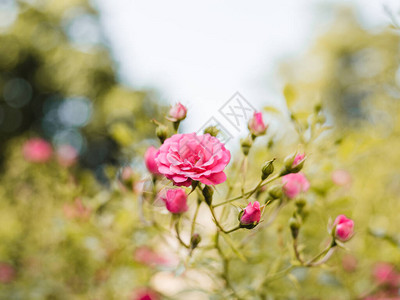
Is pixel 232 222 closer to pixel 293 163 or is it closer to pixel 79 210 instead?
pixel 293 163

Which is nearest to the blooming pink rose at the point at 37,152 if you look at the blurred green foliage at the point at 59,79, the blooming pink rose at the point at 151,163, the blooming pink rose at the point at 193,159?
the blooming pink rose at the point at 151,163

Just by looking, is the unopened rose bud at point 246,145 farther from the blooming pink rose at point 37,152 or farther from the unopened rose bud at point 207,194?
the blooming pink rose at point 37,152

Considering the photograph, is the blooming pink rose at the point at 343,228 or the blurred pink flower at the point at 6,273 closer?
the blooming pink rose at the point at 343,228

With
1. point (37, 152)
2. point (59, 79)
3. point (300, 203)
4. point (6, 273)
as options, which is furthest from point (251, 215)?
point (59, 79)

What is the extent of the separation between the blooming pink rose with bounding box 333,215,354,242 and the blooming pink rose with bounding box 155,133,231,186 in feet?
0.59

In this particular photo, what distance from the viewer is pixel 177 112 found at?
45 centimetres

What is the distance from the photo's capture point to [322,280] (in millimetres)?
661

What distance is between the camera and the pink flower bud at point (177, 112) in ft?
1.49

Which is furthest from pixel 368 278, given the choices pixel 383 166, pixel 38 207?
pixel 38 207

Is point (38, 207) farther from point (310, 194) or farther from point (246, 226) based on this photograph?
point (246, 226)

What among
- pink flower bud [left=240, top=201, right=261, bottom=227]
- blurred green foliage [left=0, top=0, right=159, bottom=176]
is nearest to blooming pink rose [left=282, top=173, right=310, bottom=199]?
pink flower bud [left=240, top=201, right=261, bottom=227]

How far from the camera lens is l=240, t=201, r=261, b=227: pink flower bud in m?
0.39

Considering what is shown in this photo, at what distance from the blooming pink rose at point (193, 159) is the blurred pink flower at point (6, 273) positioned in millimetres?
1333

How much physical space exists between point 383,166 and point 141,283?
2.59ft
